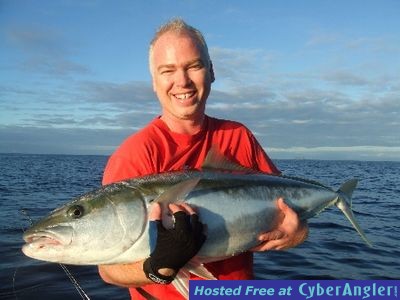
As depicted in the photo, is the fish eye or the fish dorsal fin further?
the fish dorsal fin

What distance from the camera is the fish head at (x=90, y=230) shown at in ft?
11.0

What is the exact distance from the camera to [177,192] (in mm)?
3545

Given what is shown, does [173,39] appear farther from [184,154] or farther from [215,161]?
[215,161]

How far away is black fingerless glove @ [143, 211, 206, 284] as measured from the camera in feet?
10.8

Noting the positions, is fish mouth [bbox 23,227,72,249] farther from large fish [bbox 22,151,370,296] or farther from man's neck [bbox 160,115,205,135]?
man's neck [bbox 160,115,205,135]

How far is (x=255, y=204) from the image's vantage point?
4043 millimetres

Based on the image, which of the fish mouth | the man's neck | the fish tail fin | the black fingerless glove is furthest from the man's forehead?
the fish tail fin

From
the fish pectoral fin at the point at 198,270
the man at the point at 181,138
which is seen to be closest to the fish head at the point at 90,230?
the man at the point at 181,138

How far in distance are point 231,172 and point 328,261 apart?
8.98 meters

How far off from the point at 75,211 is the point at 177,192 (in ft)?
2.79

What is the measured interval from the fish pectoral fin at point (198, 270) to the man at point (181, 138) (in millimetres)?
398

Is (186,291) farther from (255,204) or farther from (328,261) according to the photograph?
(328,261)

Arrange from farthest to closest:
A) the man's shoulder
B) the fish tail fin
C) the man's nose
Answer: the fish tail fin → the man's shoulder → the man's nose

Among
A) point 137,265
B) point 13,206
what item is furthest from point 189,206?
point 13,206
